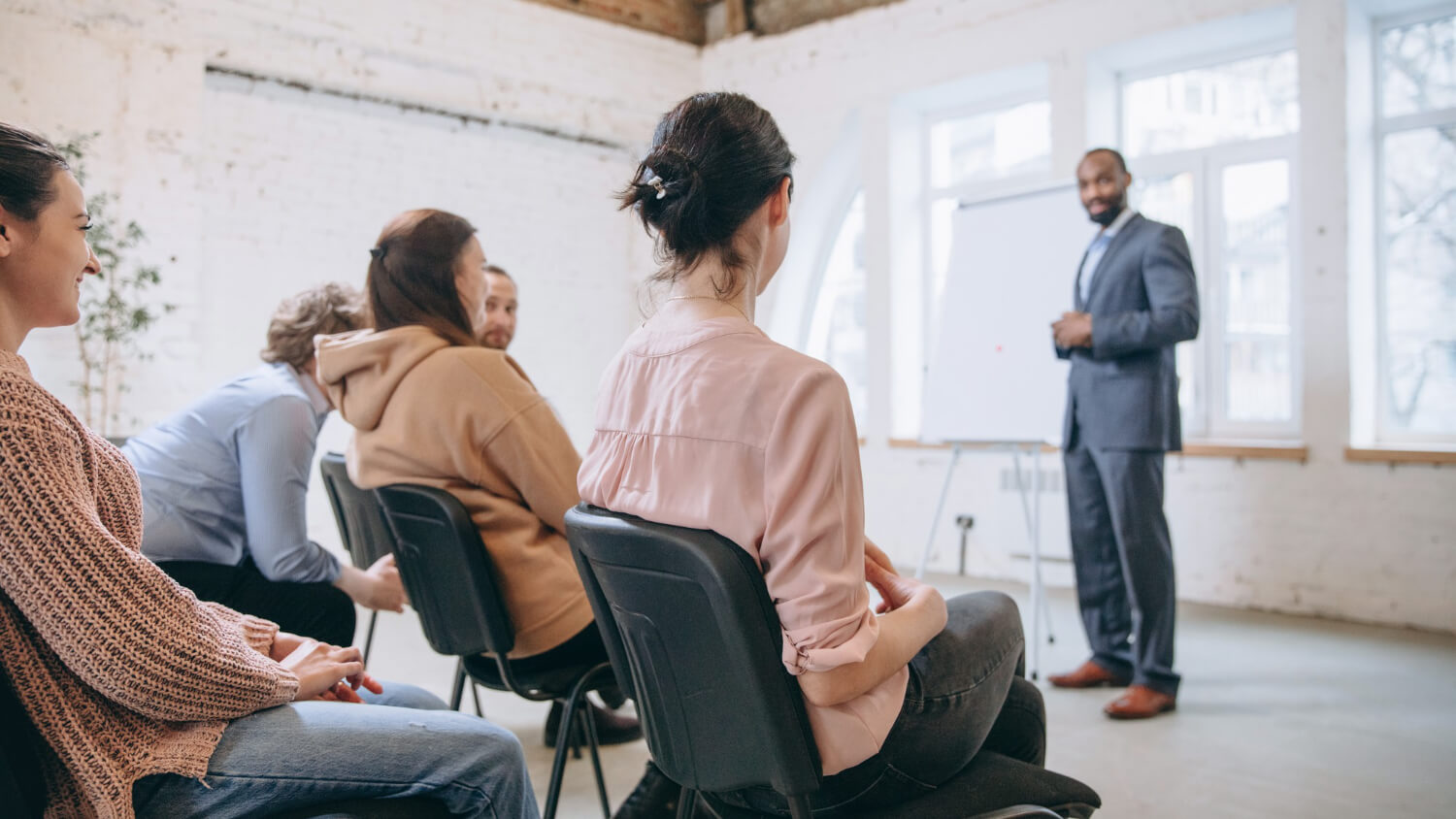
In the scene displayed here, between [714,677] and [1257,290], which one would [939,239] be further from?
[714,677]

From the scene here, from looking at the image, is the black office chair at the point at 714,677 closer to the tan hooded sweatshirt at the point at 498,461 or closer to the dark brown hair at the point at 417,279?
the tan hooded sweatshirt at the point at 498,461

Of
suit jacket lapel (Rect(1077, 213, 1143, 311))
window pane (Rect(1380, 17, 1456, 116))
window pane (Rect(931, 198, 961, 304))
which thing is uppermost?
window pane (Rect(1380, 17, 1456, 116))

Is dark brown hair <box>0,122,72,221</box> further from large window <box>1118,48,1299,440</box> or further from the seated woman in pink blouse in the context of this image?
large window <box>1118,48,1299,440</box>

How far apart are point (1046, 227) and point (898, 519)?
2.19m

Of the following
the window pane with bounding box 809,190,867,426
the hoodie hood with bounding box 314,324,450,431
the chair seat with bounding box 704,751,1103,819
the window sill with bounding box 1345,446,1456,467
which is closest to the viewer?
the chair seat with bounding box 704,751,1103,819

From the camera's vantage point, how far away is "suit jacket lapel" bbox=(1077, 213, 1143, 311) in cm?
302

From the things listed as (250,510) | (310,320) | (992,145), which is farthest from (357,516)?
(992,145)

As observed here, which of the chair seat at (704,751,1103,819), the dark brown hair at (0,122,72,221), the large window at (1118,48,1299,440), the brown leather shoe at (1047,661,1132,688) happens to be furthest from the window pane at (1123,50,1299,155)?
the dark brown hair at (0,122,72,221)

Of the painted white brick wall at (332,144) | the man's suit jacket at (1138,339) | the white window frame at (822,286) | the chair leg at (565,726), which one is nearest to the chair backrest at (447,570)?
the chair leg at (565,726)

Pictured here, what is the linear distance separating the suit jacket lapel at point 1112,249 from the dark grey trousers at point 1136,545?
0.50m

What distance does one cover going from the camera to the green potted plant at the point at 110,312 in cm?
427

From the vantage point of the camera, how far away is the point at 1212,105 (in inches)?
190

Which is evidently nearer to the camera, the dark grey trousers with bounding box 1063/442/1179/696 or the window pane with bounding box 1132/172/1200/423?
the dark grey trousers with bounding box 1063/442/1179/696

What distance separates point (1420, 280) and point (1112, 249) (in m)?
2.06
